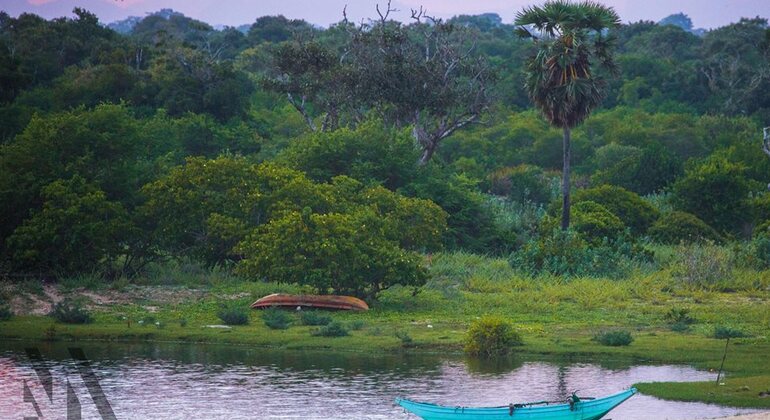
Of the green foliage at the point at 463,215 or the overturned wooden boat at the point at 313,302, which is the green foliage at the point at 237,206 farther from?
the green foliage at the point at 463,215

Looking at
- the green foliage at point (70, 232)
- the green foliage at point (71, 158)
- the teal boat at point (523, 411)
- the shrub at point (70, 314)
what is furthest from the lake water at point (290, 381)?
the green foliage at point (71, 158)

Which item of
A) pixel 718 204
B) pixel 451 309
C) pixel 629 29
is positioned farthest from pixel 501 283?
pixel 629 29

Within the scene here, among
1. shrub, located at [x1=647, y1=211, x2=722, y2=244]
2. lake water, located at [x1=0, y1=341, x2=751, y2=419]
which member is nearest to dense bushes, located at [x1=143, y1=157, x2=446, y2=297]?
lake water, located at [x1=0, y1=341, x2=751, y2=419]

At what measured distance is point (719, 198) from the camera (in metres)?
48.1

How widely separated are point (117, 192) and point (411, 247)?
31.9 feet

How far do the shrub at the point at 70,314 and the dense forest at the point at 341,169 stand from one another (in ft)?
12.2

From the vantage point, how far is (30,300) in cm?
3288

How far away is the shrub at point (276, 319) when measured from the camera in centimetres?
2953

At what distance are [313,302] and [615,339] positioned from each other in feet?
28.8

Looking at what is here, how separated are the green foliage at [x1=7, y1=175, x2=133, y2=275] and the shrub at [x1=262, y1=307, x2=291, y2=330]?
631 cm

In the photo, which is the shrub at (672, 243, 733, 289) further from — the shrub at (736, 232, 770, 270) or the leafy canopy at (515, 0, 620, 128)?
the leafy canopy at (515, 0, 620, 128)

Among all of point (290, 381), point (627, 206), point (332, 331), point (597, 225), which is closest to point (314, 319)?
point (332, 331)

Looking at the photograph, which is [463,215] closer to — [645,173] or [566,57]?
[566,57]

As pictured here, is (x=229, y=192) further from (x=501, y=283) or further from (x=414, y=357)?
(x=414, y=357)
